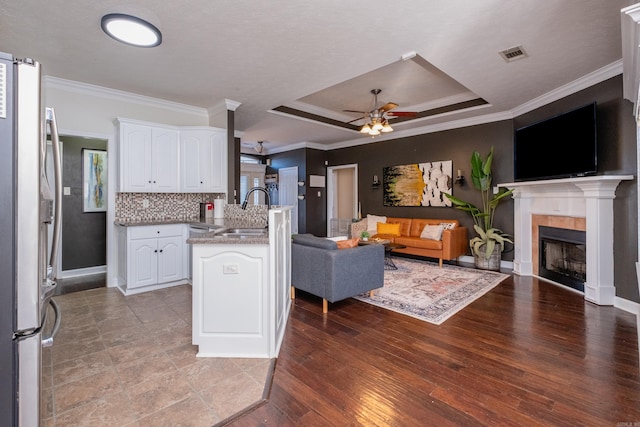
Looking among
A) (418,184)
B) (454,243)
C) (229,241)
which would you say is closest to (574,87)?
(454,243)

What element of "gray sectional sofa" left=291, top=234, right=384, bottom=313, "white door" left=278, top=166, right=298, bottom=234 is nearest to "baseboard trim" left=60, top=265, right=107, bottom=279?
"gray sectional sofa" left=291, top=234, right=384, bottom=313

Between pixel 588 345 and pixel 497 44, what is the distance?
268cm

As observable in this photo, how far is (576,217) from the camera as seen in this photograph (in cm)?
375

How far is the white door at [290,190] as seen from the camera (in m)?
7.92

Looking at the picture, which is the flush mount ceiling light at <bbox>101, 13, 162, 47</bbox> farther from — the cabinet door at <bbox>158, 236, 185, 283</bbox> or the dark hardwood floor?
the dark hardwood floor

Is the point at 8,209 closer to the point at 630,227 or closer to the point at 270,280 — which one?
the point at 270,280

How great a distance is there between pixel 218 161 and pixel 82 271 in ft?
8.83

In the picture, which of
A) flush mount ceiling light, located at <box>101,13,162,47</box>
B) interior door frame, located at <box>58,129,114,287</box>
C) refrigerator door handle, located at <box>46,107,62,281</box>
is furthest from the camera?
interior door frame, located at <box>58,129,114,287</box>

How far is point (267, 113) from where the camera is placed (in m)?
5.04

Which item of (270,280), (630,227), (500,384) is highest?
(630,227)

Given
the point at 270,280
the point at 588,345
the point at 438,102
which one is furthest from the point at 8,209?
the point at 438,102

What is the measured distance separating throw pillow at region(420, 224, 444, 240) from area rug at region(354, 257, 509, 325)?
0.53m

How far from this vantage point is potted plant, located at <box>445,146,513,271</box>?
16.0ft

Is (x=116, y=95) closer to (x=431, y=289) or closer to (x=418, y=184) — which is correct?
(x=431, y=289)
